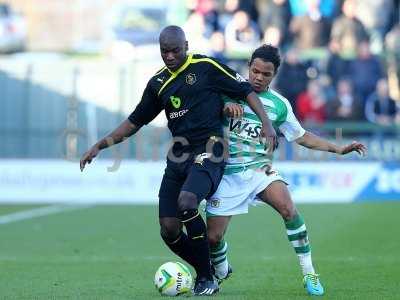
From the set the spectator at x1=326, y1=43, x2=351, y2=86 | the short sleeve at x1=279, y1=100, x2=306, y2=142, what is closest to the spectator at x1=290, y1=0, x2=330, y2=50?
the spectator at x1=326, y1=43, x2=351, y2=86

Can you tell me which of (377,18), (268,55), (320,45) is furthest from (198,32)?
(268,55)

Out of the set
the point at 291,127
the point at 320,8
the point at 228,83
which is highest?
the point at 320,8

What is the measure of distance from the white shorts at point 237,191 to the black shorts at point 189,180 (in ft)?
0.36

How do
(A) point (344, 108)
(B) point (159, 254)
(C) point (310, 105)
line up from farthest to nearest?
(A) point (344, 108), (C) point (310, 105), (B) point (159, 254)

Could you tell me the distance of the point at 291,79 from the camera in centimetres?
2125

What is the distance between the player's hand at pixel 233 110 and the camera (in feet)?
27.3

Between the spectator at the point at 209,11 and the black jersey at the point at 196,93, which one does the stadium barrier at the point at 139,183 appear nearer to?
the spectator at the point at 209,11

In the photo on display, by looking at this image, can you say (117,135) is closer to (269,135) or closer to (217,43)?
(269,135)

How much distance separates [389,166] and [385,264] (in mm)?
9602

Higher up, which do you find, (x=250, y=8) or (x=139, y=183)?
(x=250, y=8)

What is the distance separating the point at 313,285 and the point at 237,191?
3.16ft

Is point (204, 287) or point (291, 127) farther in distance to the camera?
point (291, 127)

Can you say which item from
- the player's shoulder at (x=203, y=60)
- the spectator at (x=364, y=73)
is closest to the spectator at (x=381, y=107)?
the spectator at (x=364, y=73)

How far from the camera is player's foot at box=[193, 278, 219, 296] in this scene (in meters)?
8.41
